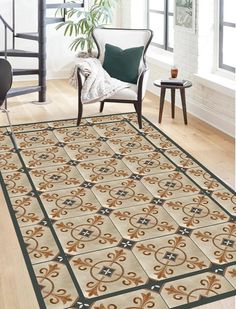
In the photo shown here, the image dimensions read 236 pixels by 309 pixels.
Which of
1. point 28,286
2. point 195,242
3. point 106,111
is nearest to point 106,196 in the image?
point 195,242

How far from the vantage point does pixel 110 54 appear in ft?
18.3

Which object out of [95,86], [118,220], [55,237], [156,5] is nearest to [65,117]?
[95,86]

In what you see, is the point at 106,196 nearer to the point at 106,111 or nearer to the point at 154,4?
the point at 106,111

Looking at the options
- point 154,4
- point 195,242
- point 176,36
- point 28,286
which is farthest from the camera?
point 154,4

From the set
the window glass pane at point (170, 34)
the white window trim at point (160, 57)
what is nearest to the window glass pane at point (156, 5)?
the window glass pane at point (170, 34)

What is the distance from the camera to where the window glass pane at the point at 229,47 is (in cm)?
521

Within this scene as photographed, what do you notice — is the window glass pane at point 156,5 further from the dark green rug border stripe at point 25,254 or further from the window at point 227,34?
the dark green rug border stripe at point 25,254

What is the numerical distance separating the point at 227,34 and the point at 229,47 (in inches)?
5.8

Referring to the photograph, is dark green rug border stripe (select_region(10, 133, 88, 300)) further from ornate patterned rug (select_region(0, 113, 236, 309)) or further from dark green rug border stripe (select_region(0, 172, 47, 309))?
dark green rug border stripe (select_region(0, 172, 47, 309))

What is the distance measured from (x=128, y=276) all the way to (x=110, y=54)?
3.36m

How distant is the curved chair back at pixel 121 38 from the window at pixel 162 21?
108cm

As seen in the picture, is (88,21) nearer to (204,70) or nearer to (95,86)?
(95,86)

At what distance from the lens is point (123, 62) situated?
551 centimetres

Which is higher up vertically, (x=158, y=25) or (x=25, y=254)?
(x=158, y=25)
